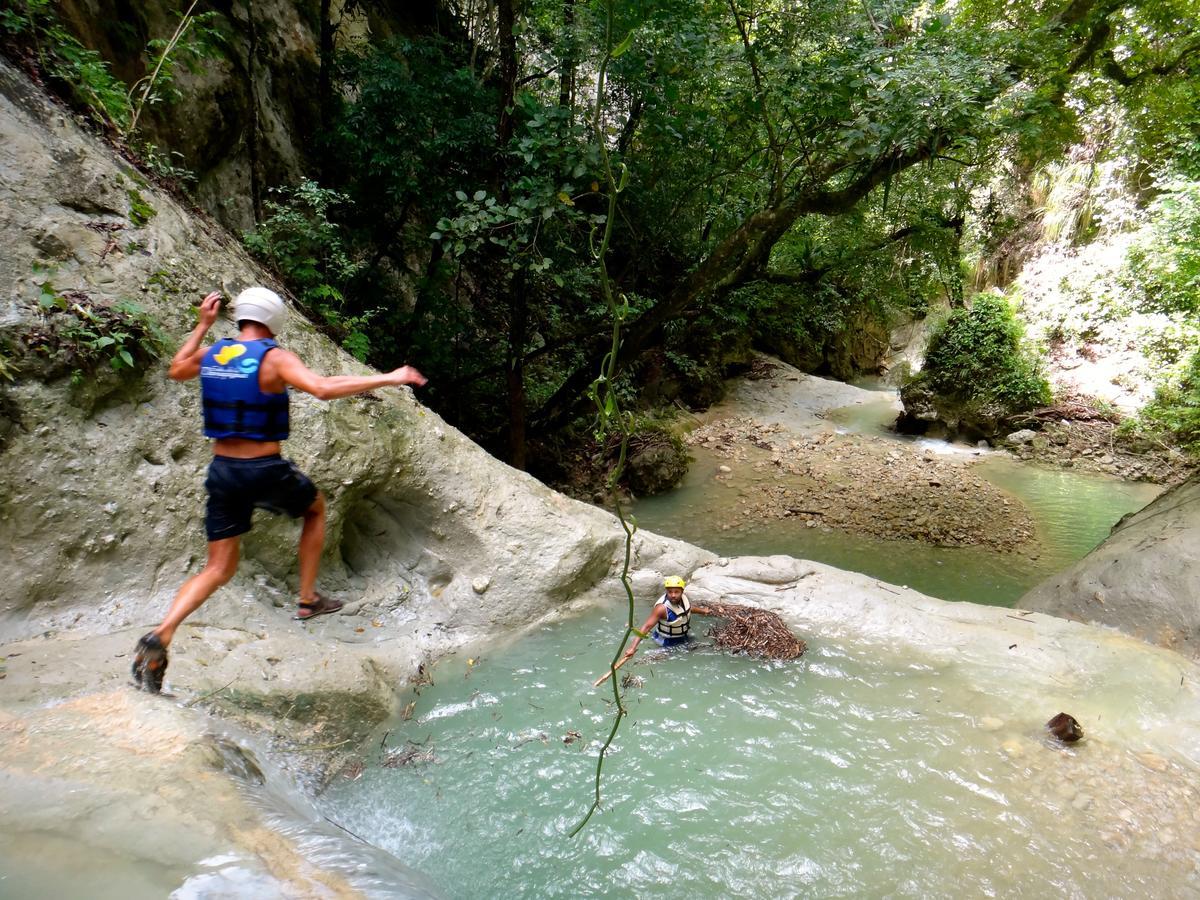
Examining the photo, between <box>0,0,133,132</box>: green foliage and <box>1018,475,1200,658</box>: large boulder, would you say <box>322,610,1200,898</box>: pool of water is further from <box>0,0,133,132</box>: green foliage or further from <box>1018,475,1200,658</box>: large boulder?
<box>0,0,133,132</box>: green foliage

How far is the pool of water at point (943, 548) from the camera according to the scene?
25.3ft

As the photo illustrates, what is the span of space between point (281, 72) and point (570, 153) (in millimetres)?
5355

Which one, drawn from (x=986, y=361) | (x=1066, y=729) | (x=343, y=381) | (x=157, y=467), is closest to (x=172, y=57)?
(x=157, y=467)

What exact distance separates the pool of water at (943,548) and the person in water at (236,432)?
21.5 feet

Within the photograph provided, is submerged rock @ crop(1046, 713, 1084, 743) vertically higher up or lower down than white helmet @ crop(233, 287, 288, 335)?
lower down

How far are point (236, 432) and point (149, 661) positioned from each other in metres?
1.11

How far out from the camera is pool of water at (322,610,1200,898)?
2945 millimetres

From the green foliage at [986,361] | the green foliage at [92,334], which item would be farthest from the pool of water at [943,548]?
the green foliage at [92,334]

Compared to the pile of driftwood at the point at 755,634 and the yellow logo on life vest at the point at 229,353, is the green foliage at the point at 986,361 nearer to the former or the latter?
the pile of driftwood at the point at 755,634

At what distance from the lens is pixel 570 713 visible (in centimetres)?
398

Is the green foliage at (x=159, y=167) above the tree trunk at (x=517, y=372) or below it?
above

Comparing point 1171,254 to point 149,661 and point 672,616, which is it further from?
point 149,661

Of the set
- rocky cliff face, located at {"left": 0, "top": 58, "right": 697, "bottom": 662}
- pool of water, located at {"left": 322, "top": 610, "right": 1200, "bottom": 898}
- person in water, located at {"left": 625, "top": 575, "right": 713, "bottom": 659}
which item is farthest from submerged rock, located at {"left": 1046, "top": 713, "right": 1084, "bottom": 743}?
rocky cliff face, located at {"left": 0, "top": 58, "right": 697, "bottom": 662}

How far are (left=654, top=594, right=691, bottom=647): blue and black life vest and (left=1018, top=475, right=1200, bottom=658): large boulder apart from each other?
11.7ft
